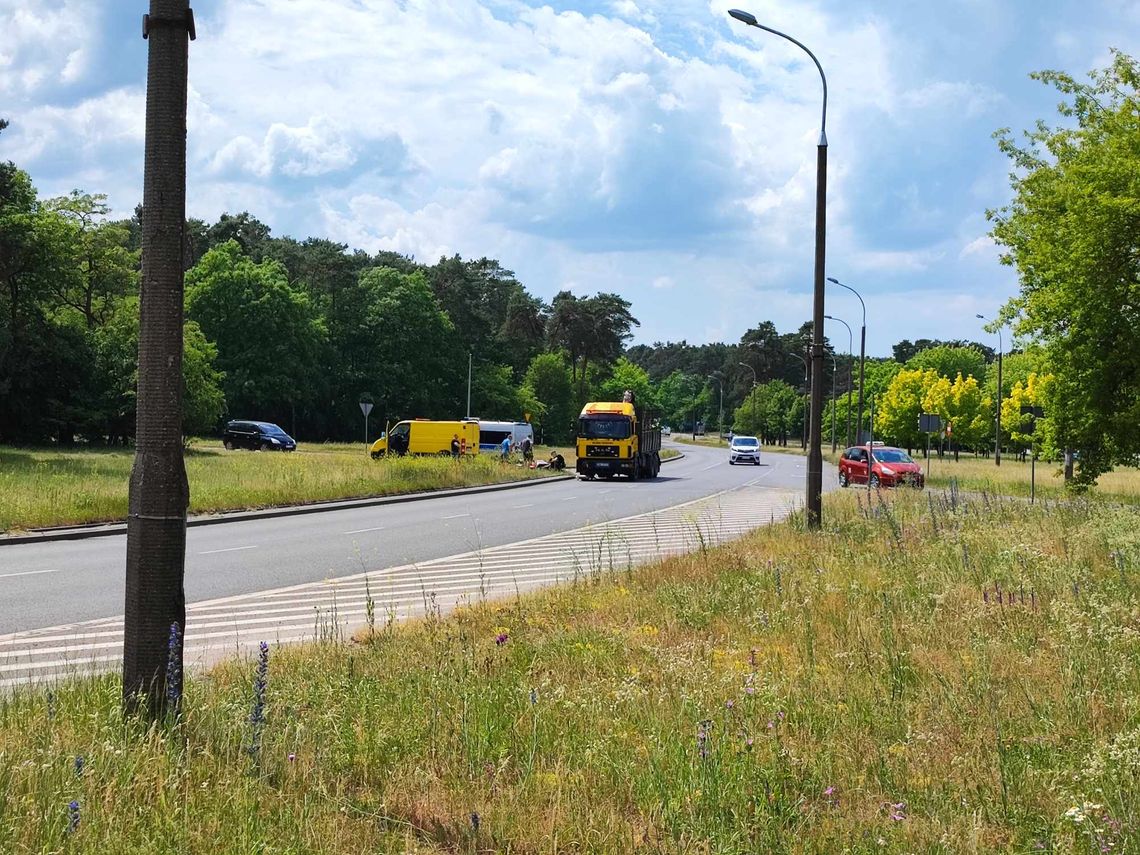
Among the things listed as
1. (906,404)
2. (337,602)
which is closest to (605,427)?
(337,602)

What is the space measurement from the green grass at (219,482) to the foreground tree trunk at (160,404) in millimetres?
15383

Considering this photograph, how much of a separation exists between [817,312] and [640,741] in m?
13.4

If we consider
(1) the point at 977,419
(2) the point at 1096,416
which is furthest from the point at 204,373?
(1) the point at 977,419

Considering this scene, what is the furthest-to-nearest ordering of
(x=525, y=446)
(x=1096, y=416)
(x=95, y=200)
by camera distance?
(x=95, y=200) → (x=525, y=446) → (x=1096, y=416)

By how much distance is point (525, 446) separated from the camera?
51.9 meters

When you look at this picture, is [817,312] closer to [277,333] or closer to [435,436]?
[435,436]

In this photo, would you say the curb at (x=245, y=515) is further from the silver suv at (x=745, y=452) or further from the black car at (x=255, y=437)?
the silver suv at (x=745, y=452)

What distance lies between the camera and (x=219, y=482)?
27922 millimetres

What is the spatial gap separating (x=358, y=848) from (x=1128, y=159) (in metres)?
25.1

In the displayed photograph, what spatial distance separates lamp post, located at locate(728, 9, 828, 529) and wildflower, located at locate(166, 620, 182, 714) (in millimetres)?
12909

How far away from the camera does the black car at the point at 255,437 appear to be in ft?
197

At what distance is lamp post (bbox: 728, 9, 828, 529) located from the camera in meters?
17.0

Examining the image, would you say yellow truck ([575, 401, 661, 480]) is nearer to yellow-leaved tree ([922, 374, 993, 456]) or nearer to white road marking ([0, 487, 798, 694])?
white road marking ([0, 487, 798, 694])

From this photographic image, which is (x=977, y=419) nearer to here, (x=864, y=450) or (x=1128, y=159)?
(x=864, y=450)
